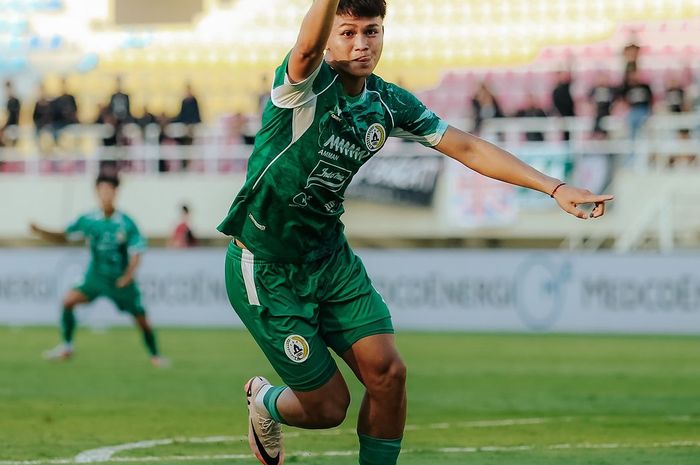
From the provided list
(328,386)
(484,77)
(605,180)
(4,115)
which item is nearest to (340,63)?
(328,386)

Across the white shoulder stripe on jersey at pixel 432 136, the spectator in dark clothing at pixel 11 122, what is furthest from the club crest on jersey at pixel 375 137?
the spectator in dark clothing at pixel 11 122

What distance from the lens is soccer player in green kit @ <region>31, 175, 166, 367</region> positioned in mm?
15984

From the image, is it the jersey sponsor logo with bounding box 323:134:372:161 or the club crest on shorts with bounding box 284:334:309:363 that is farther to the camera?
the club crest on shorts with bounding box 284:334:309:363

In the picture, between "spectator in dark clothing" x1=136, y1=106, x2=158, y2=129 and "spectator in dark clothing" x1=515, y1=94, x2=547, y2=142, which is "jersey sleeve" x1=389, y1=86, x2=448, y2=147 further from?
"spectator in dark clothing" x1=136, y1=106, x2=158, y2=129

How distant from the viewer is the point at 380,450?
6621 millimetres

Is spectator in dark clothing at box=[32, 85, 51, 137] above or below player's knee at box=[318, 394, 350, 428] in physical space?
below

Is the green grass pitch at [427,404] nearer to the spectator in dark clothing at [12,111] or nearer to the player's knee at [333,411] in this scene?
the player's knee at [333,411]

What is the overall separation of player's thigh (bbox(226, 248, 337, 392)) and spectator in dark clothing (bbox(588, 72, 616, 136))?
1882 centimetres

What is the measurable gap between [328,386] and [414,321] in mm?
15590

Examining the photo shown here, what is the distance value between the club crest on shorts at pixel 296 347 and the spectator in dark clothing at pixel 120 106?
22.3m

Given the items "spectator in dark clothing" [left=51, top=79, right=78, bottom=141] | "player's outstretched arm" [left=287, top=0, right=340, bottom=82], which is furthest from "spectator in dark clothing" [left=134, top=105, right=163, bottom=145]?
"player's outstretched arm" [left=287, top=0, right=340, bottom=82]

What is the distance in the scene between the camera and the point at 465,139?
681 centimetres

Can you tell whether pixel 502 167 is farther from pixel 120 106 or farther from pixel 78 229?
pixel 120 106

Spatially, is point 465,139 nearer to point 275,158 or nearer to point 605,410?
point 275,158
